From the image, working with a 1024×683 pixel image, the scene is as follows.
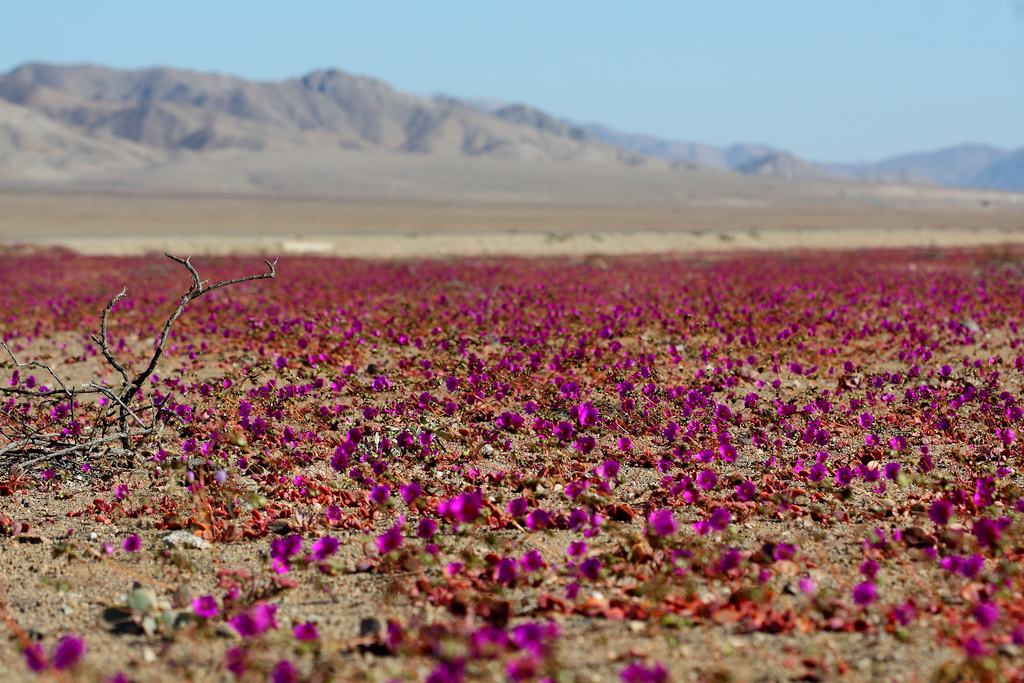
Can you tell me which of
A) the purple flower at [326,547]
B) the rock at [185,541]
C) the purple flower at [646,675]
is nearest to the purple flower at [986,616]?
the purple flower at [646,675]

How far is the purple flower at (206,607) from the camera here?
3.32 metres

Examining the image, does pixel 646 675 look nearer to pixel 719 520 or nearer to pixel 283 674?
pixel 283 674

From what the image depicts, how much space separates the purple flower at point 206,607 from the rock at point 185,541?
32.2 inches

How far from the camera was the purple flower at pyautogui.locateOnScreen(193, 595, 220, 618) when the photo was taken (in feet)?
10.9

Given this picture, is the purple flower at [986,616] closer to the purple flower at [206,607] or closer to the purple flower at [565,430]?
the purple flower at [565,430]

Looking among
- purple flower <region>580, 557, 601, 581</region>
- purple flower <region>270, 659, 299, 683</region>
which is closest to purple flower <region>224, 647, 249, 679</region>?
purple flower <region>270, 659, 299, 683</region>

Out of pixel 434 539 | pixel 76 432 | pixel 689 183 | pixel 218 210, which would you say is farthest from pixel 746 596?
pixel 689 183

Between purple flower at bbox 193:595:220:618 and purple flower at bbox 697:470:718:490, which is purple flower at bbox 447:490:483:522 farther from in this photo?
purple flower at bbox 697:470:718:490

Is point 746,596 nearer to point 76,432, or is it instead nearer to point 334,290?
point 76,432

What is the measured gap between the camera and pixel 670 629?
3.24m

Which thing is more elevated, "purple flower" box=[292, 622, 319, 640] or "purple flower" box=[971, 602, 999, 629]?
"purple flower" box=[971, 602, 999, 629]

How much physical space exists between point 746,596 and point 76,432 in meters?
4.26

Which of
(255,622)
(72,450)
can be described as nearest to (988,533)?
(255,622)

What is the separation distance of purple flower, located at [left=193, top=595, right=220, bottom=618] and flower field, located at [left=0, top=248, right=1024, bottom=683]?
0.12 ft
